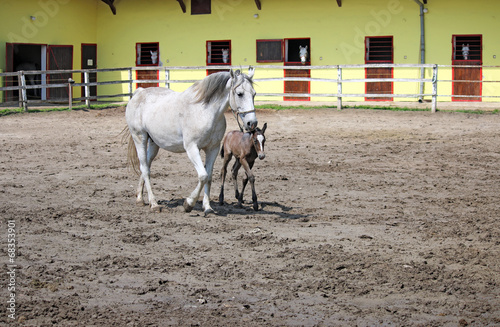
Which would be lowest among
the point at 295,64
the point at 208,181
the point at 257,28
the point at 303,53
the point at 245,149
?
the point at 208,181

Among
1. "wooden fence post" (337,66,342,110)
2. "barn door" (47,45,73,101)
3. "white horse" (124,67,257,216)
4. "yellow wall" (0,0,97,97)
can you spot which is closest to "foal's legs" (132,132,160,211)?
"white horse" (124,67,257,216)

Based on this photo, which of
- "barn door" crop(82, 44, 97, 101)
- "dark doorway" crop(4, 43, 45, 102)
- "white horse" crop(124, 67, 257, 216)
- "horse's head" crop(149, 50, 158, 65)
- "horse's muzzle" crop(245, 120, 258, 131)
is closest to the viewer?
"horse's muzzle" crop(245, 120, 258, 131)

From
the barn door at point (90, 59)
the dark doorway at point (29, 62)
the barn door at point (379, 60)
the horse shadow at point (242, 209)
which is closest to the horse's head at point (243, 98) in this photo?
the horse shadow at point (242, 209)

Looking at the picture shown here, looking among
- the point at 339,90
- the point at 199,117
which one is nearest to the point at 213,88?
the point at 199,117

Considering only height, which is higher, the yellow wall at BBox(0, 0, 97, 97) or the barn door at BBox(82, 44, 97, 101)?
the yellow wall at BBox(0, 0, 97, 97)

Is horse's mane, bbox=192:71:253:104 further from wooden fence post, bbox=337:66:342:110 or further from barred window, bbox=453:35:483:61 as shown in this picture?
barred window, bbox=453:35:483:61

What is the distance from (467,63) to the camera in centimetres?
2342

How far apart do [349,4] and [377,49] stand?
194 cm

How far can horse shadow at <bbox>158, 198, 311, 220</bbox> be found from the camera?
8.69 metres

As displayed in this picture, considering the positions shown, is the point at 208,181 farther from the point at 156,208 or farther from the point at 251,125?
the point at 251,125

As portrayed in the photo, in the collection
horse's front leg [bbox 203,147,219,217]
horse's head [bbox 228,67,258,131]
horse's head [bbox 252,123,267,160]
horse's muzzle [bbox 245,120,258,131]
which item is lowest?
horse's front leg [bbox 203,147,219,217]

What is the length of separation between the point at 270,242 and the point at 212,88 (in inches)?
93.4

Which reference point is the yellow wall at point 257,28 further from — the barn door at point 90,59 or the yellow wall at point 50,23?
the barn door at point 90,59

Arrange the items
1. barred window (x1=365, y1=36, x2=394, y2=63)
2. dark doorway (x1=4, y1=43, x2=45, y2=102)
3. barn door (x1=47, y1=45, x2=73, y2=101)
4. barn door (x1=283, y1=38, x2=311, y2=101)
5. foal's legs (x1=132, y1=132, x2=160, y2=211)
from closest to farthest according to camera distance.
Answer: foal's legs (x1=132, y1=132, x2=160, y2=211), barred window (x1=365, y1=36, x2=394, y2=63), barn door (x1=283, y1=38, x2=311, y2=101), dark doorway (x1=4, y1=43, x2=45, y2=102), barn door (x1=47, y1=45, x2=73, y2=101)
